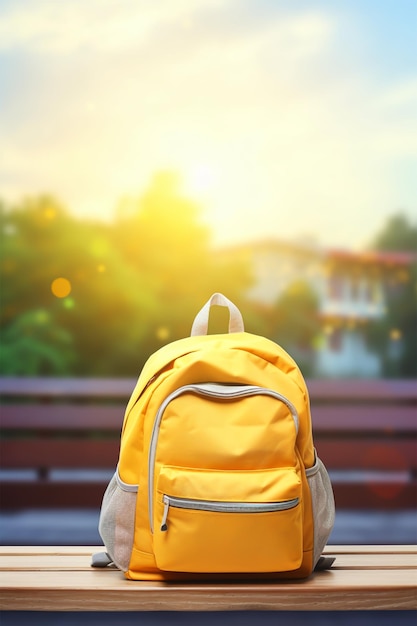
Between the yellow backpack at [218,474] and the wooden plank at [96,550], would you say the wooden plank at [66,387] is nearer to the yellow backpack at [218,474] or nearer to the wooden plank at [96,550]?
the wooden plank at [96,550]

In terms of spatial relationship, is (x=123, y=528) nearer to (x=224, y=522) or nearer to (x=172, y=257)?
(x=224, y=522)

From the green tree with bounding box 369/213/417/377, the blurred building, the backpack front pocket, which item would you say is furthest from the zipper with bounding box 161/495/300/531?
the green tree with bounding box 369/213/417/377

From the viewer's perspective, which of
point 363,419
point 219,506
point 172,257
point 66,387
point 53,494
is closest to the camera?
point 219,506

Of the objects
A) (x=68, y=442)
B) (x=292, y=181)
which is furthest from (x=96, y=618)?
(x=292, y=181)

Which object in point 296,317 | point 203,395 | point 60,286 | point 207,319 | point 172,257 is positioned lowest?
point 203,395

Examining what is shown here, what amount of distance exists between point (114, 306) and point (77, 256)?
534 mm

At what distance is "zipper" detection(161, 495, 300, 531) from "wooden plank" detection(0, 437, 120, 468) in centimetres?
224

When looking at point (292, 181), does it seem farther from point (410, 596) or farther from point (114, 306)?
point (410, 596)

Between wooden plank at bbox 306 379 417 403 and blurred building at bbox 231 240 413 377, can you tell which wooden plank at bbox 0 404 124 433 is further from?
blurred building at bbox 231 240 413 377

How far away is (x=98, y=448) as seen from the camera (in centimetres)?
314

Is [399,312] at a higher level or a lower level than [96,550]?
higher

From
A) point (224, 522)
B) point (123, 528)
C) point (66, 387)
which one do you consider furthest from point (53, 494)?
point (224, 522)

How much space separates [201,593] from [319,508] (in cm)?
20

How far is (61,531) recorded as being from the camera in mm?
2881
